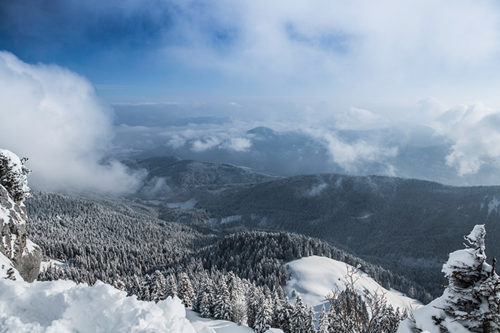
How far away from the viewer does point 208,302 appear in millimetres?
56062

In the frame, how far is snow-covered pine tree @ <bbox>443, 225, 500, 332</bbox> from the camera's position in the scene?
11.5 m

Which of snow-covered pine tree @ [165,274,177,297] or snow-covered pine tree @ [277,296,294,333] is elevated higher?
snow-covered pine tree @ [165,274,177,297]

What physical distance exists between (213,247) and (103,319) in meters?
150

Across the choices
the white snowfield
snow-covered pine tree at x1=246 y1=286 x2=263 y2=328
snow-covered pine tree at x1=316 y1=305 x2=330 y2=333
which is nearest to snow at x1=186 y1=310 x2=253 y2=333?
snow-covered pine tree at x1=246 y1=286 x2=263 y2=328

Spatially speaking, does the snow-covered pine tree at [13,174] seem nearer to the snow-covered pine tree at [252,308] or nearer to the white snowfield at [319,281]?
the snow-covered pine tree at [252,308]

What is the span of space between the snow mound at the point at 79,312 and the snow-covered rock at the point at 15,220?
18.7 meters

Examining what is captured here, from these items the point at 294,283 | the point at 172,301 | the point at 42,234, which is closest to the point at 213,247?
the point at 294,283

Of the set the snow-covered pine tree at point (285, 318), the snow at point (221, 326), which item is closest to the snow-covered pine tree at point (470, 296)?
the snow at point (221, 326)

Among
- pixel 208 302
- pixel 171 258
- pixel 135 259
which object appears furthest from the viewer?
pixel 171 258

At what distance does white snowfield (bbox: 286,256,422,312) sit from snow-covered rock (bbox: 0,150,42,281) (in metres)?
81.0

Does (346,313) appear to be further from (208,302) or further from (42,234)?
(42,234)

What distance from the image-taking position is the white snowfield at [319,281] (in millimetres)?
95950

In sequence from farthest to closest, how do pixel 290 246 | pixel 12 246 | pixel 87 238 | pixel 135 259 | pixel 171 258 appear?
1. pixel 87 238
2. pixel 171 258
3. pixel 135 259
4. pixel 290 246
5. pixel 12 246

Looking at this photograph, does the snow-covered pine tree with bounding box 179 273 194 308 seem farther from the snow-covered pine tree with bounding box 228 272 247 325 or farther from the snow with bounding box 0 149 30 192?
the snow with bounding box 0 149 30 192
